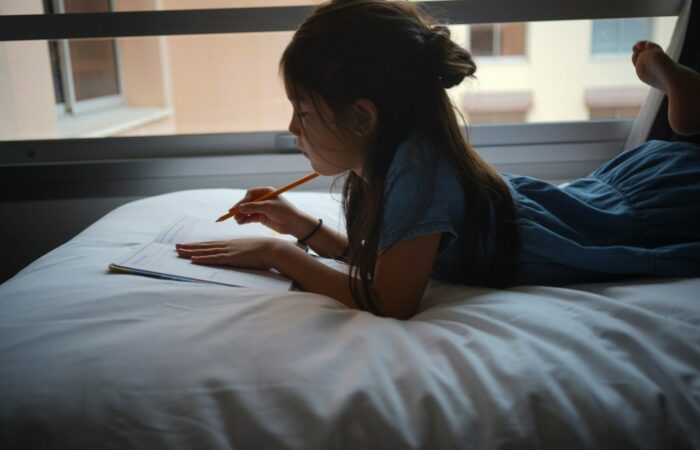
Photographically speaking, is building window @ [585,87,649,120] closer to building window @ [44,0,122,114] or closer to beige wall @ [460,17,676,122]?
beige wall @ [460,17,676,122]

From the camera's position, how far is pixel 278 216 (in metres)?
1.06

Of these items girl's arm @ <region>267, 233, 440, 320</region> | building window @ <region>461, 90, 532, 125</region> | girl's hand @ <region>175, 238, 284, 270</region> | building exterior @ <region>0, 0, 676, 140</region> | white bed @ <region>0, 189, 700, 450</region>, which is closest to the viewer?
white bed @ <region>0, 189, 700, 450</region>

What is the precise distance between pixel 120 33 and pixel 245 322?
1065mm

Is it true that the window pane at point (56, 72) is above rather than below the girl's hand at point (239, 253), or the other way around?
above

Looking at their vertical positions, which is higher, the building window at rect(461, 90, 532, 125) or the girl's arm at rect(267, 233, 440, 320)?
the building window at rect(461, 90, 532, 125)

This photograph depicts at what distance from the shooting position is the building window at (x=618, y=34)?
1685 millimetres

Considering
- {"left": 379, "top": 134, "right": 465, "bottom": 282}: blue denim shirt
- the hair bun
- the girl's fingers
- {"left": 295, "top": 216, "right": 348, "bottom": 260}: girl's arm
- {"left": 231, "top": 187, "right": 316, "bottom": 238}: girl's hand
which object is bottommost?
{"left": 295, "top": 216, "right": 348, "bottom": 260}: girl's arm

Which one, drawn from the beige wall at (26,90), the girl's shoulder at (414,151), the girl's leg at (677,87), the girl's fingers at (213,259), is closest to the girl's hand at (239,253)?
the girl's fingers at (213,259)

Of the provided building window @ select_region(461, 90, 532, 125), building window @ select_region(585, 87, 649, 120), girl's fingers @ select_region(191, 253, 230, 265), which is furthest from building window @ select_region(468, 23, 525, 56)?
girl's fingers @ select_region(191, 253, 230, 265)

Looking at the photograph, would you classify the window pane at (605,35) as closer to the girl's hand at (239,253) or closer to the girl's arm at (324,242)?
the girl's arm at (324,242)

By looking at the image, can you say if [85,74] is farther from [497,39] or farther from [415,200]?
[415,200]

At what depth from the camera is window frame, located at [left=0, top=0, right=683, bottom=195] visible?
1.47 m

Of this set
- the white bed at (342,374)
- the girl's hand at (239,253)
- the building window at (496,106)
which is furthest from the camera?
the building window at (496,106)

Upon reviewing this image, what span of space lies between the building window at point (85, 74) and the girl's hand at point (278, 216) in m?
0.91
